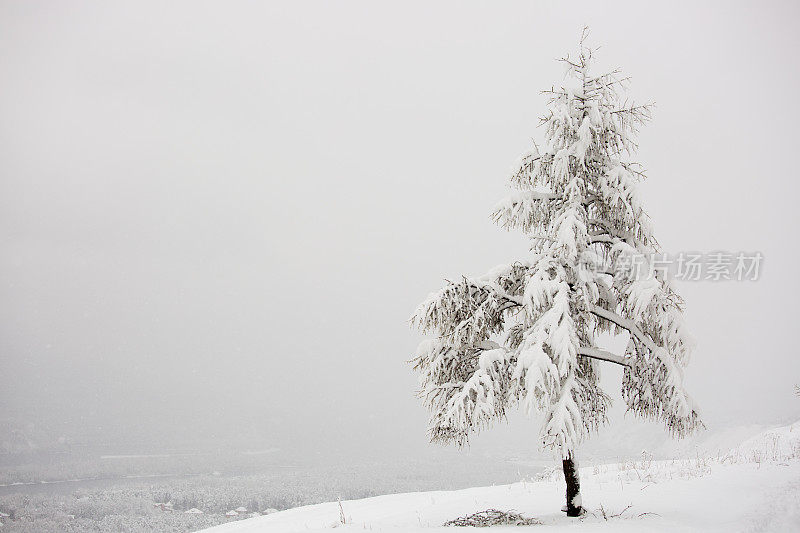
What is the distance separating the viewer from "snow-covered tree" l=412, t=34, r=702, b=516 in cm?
910

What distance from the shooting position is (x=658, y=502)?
9430 millimetres

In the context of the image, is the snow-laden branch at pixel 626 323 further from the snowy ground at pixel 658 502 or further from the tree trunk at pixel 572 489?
the snowy ground at pixel 658 502

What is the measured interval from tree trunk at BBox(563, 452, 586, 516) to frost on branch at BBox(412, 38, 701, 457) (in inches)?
27.9

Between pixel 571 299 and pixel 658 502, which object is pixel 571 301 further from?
pixel 658 502

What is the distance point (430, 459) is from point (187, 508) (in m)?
107

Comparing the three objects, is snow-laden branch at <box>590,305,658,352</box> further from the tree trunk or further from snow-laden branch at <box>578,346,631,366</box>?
the tree trunk

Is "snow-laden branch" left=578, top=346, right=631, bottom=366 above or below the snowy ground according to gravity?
above

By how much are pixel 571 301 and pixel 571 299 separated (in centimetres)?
4

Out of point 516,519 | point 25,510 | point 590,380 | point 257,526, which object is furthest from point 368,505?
point 25,510

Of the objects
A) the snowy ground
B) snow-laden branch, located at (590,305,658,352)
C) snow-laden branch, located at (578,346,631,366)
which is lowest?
the snowy ground

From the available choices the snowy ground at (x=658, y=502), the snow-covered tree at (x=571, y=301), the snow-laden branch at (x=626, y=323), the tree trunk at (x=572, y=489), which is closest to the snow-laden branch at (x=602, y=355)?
the snow-covered tree at (x=571, y=301)

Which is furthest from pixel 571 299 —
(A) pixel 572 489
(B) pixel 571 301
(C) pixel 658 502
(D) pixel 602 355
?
(C) pixel 658 502

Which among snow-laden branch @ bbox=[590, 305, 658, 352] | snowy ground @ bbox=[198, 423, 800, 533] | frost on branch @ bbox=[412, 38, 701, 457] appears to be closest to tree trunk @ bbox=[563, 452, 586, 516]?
snowy ground @ bbox=[198, 423, 800, 533]

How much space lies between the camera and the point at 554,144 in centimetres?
1057
